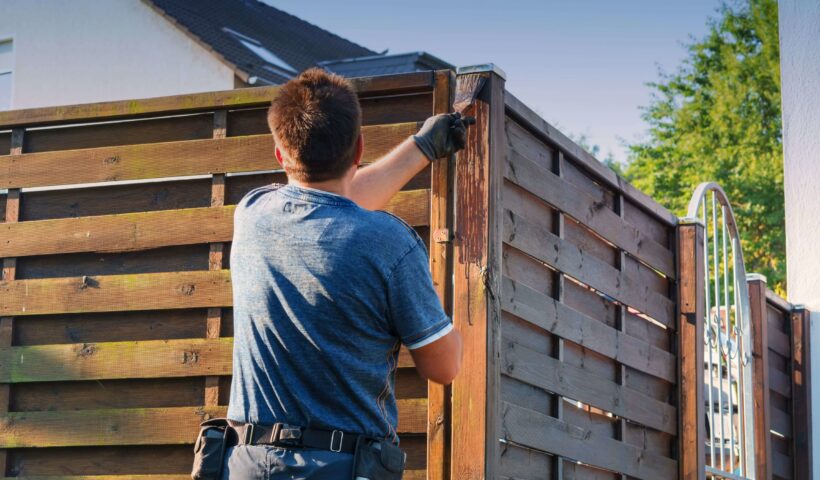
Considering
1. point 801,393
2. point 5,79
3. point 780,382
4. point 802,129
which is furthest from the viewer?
point 5,79

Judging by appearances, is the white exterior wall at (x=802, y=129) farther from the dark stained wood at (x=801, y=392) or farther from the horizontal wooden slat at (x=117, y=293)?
the horizontal wooden slat at (x=117, y=293)

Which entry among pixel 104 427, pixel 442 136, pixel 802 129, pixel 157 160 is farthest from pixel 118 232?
pixel 802 129

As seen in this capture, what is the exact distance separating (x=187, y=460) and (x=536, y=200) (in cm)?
152

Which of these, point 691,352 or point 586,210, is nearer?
point 586,210

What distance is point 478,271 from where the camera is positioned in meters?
3.23

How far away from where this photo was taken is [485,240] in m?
3.23

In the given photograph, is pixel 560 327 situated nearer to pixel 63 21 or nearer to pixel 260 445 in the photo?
pixel 260 445

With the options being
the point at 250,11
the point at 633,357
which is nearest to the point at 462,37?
the point at 250,11

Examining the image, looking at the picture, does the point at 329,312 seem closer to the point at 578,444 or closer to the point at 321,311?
the point at 321,311

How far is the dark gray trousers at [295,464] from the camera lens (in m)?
2.43

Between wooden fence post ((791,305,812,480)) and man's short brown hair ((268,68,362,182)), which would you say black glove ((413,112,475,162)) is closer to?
man's short brown hair ((268,68,362,182))

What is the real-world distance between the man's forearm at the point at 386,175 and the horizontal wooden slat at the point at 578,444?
2.54 feet

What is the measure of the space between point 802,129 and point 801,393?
A: 1971 millimetres

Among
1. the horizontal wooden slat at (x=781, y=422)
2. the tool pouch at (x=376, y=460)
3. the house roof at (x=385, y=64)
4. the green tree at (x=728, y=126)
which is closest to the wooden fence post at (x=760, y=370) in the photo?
the horizontal wooden slat at (x=781, y=422)
